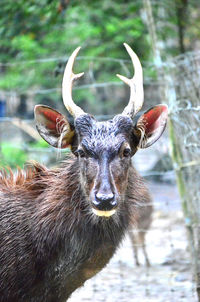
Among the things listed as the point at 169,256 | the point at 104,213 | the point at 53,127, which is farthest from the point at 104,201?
the point at 169,256

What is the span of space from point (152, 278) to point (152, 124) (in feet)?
11.7

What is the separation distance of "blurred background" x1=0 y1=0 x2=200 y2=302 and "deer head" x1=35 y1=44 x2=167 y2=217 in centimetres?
31

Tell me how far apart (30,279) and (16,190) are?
885 mm

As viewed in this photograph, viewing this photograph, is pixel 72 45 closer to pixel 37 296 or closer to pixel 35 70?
pixel 35 70

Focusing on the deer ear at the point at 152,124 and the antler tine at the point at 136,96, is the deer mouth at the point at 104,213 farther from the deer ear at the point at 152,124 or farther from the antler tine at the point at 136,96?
the antler tine at the point at 136,96

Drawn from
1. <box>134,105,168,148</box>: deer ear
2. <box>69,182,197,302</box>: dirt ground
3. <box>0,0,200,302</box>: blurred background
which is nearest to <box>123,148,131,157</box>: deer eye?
<box>134,105,168,148</box>: deer ear

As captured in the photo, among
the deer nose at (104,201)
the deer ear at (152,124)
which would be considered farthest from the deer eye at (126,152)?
the deer nose at (104,201)

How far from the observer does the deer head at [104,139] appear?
4.53 meters

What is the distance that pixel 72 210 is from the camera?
16.6 ft

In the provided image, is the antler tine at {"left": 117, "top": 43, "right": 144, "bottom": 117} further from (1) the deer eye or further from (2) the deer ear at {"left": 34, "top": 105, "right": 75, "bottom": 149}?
(2) the deer ear at {"left": 34, "top": 105, "right": 75, "bottom": 149}

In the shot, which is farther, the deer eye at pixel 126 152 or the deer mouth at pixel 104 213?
the deer eye at pixel 126 152

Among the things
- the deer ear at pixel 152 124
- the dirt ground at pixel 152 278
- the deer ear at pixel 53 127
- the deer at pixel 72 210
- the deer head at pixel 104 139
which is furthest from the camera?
the dirt ground at pixel 152 278

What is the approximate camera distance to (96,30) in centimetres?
1362

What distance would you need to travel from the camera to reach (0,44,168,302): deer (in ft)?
15.8
